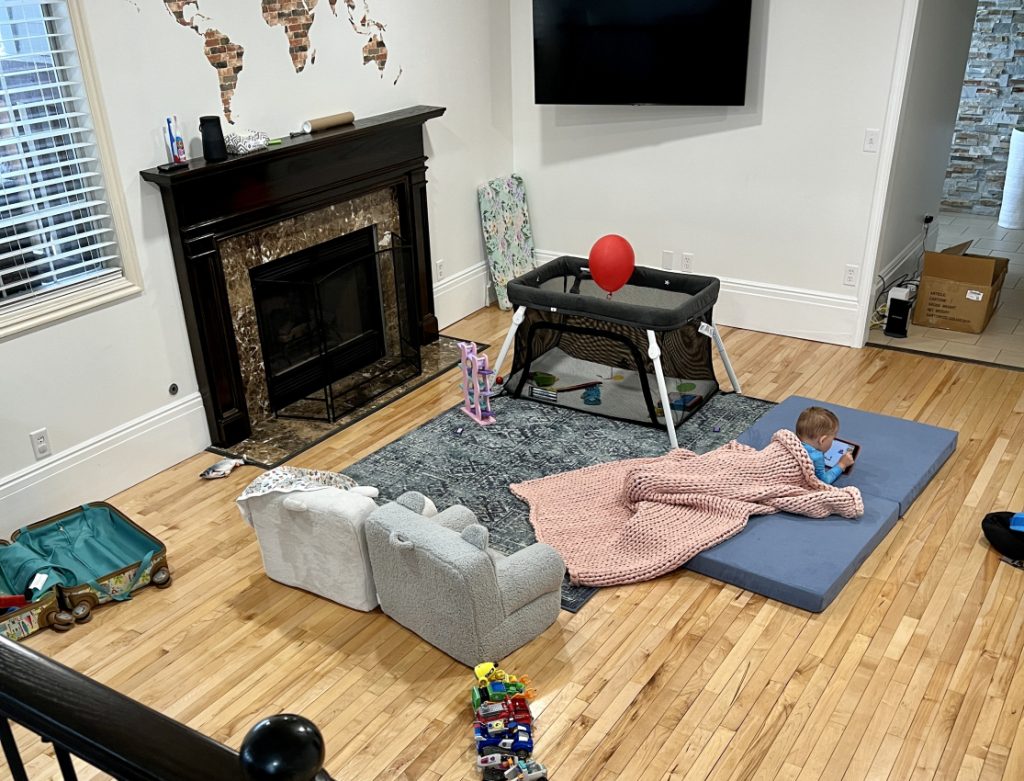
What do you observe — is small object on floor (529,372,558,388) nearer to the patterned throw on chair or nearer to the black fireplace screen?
the black fireplace screen

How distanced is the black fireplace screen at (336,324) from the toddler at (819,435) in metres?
2.38

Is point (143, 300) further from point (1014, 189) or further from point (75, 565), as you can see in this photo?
point (1014, 189)

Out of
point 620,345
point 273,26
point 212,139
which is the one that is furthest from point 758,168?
point 212,139

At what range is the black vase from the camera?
4.02m

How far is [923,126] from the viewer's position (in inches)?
220

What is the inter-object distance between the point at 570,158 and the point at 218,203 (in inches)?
104

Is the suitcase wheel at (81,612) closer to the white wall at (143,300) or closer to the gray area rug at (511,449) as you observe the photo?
the white wall at (143,300)

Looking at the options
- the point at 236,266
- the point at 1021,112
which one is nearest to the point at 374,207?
the point at 236,266

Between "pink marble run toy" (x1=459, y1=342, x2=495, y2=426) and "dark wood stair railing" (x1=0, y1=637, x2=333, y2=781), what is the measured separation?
379 cm

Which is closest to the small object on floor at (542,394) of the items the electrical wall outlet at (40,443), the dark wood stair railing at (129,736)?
the electrical wall outlet at (40,443)

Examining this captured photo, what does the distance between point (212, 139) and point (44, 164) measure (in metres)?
0.69

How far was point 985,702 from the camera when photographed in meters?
2.84

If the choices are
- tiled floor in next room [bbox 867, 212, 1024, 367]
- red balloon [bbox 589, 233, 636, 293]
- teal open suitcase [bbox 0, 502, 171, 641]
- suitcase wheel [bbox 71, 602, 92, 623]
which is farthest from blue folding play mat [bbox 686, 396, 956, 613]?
suitcase wheel [bbox 71, 602, 92, 623]

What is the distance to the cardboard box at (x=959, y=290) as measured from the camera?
5.41 meters
